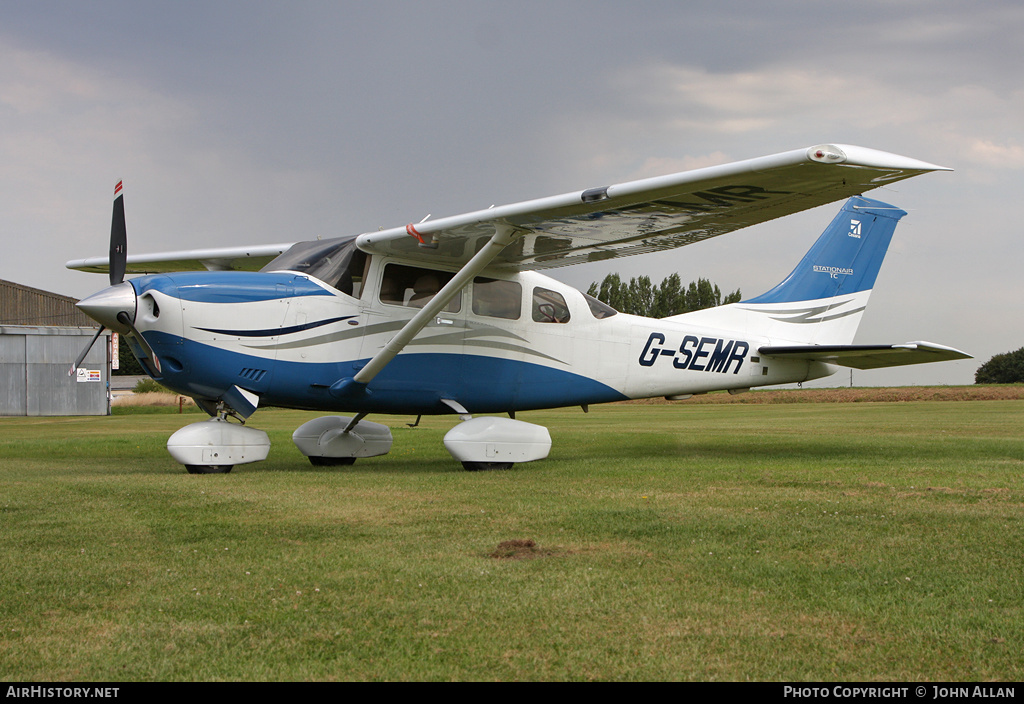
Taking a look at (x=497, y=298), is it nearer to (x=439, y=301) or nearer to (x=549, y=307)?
(x=549, y=307)

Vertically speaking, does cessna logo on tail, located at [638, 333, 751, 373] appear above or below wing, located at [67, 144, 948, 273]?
below

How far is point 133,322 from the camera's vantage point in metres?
8.88

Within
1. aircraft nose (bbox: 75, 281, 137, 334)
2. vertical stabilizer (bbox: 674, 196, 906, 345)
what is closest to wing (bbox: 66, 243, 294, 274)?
aircraft nose (bbox: 75, 281, 137, 334)

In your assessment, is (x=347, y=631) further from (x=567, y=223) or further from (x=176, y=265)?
(x=176, y=265)

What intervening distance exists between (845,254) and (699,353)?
3501mm

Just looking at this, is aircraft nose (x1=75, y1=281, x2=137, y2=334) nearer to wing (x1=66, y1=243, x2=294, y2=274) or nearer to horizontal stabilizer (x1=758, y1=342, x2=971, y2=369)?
wing (x1=66, y1=243, x2=294, y2=274)

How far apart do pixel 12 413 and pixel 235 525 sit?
36.7 m

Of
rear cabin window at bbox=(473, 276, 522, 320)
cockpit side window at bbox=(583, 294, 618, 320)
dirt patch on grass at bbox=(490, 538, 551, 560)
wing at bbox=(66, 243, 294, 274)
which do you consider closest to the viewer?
dirt patch on grass at bbox=(490, 538, 551, 560)

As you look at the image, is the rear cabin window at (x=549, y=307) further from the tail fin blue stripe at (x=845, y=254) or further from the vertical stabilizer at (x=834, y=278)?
the tail fin blue stripe at (x=845, y=254)

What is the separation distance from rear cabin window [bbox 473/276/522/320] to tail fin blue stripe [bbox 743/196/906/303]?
4974 millimetres

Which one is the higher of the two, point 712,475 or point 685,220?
point 685,220

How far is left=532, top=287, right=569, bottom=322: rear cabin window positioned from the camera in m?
Result: 11.4

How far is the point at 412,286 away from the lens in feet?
34.5
